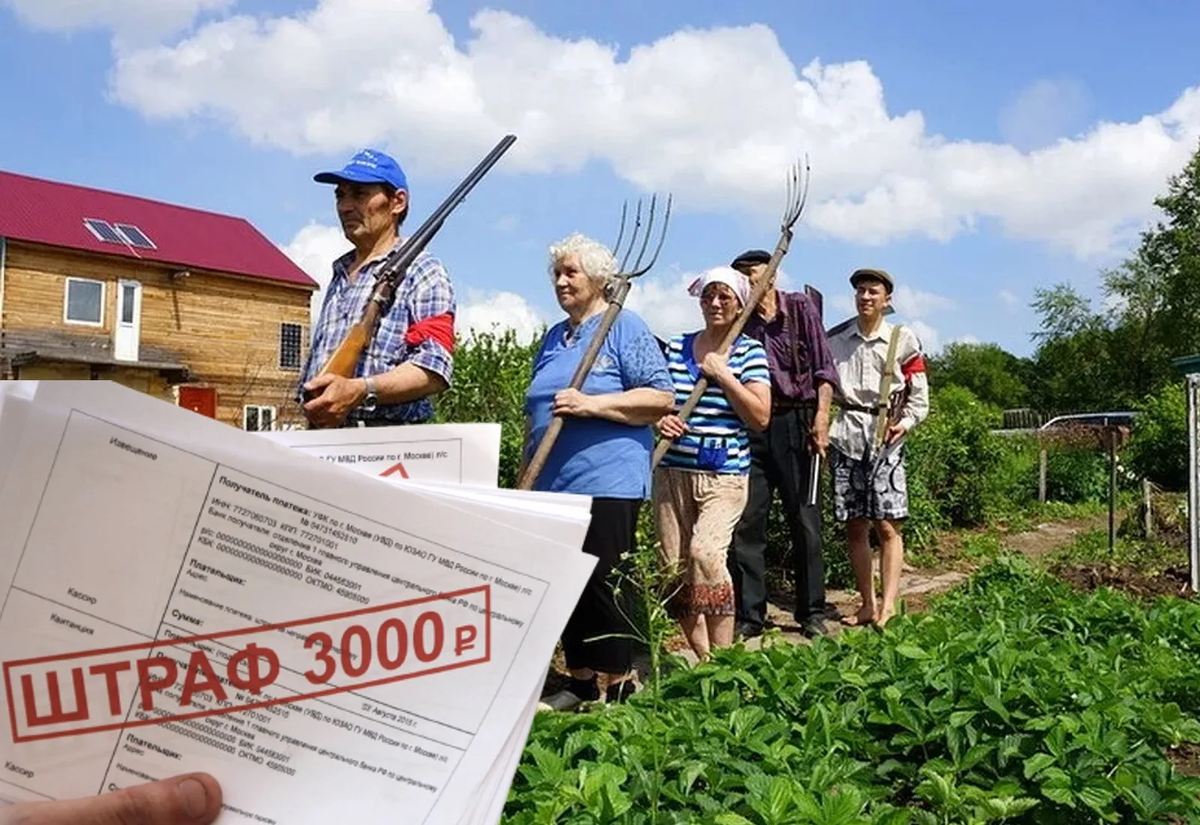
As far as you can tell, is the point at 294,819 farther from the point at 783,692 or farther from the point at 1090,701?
the point at 1090,701

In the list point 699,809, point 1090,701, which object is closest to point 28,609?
point 699,809

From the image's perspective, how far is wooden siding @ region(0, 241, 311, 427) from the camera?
81.0ft

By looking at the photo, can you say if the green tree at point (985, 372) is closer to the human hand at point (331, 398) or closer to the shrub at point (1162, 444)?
the shrub at point (1162, 444)

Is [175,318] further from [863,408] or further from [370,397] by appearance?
[370,397]

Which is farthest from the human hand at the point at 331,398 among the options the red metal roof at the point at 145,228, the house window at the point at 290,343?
the house window at the point at 290,343

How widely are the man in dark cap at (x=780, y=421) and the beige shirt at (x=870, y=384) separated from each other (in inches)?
4.4

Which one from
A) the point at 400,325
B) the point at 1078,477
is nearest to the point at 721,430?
the point at 400,325

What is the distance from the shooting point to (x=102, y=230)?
2681 centimetres

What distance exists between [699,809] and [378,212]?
64.7 inches

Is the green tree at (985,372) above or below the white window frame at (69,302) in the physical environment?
above

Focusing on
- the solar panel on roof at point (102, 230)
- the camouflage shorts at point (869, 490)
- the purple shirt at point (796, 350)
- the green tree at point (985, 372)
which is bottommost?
the camouflage shorts at point (869, 490)

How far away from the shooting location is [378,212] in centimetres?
286

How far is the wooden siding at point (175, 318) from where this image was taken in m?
24.7

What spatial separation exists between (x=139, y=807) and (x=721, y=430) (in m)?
3.58
